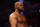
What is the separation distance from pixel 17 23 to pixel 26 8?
1.75 meters

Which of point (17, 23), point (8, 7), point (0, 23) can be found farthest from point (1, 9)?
point (17, 23)

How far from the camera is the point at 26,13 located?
11.2 feet

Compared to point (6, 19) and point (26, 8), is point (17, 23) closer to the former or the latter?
point (6, 19)

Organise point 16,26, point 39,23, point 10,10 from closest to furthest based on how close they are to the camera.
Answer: point 16,26
point 10,10
point 39,23

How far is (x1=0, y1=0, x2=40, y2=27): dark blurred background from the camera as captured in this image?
291 centimetres

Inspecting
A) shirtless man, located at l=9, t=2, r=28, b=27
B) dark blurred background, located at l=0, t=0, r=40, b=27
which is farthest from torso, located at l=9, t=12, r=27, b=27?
dark blurred background, located at l=0, t=0, r=40, b=27

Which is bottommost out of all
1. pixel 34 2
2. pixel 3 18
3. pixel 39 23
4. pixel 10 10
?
pixel 39 23

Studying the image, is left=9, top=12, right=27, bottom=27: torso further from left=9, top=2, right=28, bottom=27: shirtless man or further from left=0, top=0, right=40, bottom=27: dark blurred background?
left=0, top=0, right=40, bottom=27: dark blurred background

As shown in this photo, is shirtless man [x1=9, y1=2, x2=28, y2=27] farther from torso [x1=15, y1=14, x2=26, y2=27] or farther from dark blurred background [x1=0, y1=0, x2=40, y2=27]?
dark blurred background [x1=0, y1=0, x2=40, y2=27]

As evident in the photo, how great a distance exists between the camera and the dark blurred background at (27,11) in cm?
291

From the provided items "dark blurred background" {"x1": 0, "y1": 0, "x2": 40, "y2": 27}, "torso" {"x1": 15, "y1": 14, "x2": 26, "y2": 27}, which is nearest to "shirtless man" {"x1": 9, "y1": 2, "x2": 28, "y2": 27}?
"torso" {"x1": 15, "y1": 14, "x2": 26, "y2": 27}

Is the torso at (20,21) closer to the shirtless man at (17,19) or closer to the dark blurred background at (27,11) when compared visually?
the shirtless man at (17,19)

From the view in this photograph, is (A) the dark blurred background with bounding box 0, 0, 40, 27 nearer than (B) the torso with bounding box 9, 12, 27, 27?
No

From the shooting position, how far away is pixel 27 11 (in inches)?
132
